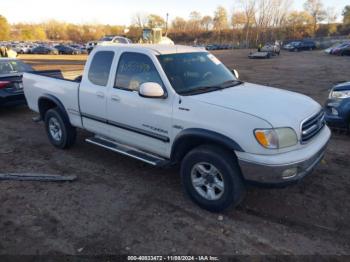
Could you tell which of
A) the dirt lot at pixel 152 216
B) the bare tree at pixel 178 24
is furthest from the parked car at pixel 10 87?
the bare tree at pixel 178 24

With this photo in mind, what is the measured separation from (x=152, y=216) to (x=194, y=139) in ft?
3.51

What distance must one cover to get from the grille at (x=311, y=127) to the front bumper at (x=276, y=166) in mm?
156

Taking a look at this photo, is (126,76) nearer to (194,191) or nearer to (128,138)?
(128,138)

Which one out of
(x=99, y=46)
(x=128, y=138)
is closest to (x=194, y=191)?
(x=128, y=138)

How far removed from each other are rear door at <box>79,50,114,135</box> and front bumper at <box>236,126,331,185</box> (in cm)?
241

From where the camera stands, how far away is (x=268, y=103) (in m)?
3.60

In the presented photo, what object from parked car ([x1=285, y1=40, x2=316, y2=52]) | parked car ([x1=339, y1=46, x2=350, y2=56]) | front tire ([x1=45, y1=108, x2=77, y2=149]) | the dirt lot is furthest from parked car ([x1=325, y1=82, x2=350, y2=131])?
parked car ([x1=285, y1=40, x2=316, y2=52])

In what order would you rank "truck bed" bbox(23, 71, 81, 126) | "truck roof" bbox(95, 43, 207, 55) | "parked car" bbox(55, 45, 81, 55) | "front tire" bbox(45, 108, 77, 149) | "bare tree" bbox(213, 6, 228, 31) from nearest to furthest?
"truck roof" bbox(95, 43, 207, 55) < "truck bed" bbox(23, 71, 81, 126) < "front tire" bbox(45, 108, 77, 149) < "parked car" bbox(55, 45, 81, 55) < "bare tree" bbox(213, 6, 228, 31)

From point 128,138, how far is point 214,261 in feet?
7.31

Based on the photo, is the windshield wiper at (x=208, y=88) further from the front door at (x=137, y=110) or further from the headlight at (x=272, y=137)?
the headlight at (x=272, y=137)

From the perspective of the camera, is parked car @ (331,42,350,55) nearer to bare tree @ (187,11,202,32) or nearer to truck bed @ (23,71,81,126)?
truck bed @ (23,71,81,126)

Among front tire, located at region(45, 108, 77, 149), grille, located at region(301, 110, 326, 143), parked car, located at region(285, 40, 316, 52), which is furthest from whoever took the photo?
parked car, located at region(285, 40, 316, 52)

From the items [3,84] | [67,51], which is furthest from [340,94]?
[67,51]

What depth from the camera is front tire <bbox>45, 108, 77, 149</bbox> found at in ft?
18.6
